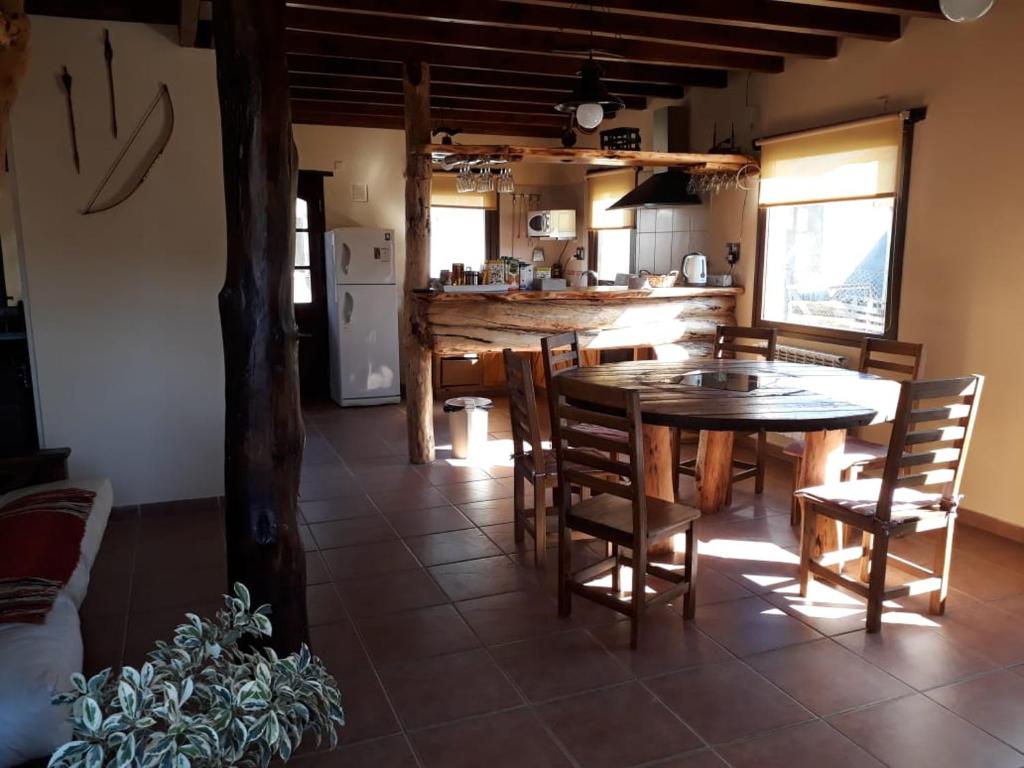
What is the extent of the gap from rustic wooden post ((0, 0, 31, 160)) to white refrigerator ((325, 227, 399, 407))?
368 cm

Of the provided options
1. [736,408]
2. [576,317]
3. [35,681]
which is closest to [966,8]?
[736,408]

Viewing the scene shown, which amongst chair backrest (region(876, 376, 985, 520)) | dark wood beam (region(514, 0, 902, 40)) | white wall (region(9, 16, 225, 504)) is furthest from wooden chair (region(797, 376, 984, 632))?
white wall (region(9, 16, 225, 504))

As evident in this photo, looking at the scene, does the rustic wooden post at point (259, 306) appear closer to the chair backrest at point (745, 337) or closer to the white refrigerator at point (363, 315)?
the chair backrest at point (745, 337)

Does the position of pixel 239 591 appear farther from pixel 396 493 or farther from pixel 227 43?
pixel 396 493

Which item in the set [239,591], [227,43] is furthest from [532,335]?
[239,591]

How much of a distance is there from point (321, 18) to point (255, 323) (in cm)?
272

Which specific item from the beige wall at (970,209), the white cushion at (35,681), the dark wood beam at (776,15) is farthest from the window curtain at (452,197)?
the white cushion at (35,681)

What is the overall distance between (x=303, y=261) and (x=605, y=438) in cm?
510

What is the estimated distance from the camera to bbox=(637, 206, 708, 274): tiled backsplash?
19.6 feet

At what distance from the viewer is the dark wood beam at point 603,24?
3.88 metres

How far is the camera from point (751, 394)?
323 centimetres

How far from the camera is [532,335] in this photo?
5094 millimetres

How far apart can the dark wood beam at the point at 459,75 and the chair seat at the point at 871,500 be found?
11.6ft

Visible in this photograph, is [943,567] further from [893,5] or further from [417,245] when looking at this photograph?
[417,245]
